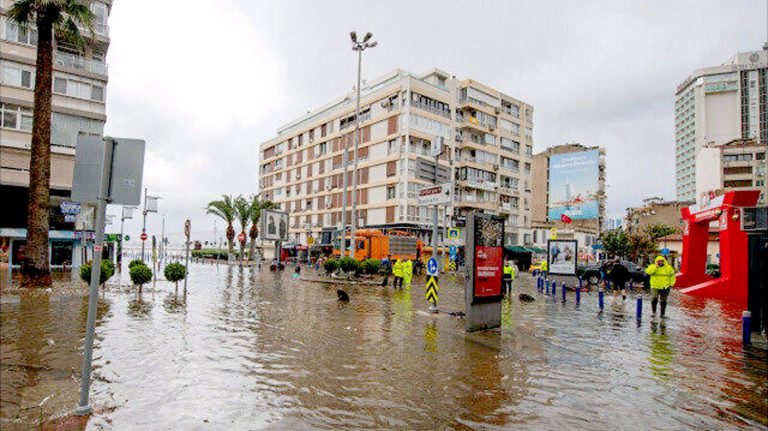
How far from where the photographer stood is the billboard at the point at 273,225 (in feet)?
106

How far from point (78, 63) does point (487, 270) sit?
3339cm

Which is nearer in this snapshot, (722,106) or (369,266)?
(369,266)

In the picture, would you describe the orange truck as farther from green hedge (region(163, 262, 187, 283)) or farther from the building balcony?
the building balcony

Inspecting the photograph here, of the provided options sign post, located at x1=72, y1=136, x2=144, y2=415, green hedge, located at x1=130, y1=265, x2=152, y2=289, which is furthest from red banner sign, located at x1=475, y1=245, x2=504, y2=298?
green hedge, located at x1=130, y1=265, x2=152, y2=289

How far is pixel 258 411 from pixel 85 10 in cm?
1955

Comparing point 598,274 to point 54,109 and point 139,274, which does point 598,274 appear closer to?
point 139,274

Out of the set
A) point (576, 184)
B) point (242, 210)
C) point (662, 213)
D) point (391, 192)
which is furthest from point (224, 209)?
point (662, 213)

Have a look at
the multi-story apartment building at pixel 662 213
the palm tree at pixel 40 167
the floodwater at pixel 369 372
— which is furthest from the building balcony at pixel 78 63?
the multi-story apartment building at pixel 662 213

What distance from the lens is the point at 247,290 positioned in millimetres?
20125

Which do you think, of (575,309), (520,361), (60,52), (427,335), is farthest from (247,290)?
(60,52)

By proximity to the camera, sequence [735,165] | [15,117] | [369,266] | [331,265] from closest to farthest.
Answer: [15,117] < [369,266] < [331,265] < [735,165]

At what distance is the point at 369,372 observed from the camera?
7.10 metres

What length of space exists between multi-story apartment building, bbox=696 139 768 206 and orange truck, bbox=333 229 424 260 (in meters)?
66.8

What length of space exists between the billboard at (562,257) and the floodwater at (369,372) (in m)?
9.18
